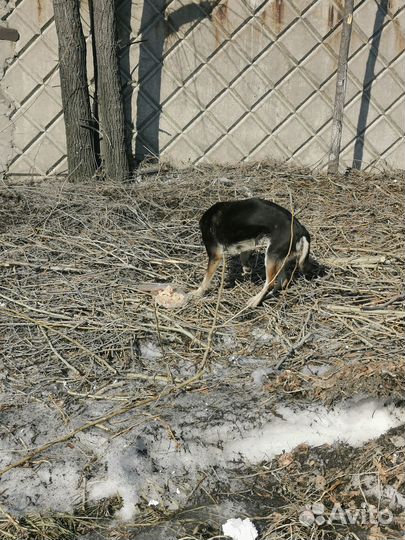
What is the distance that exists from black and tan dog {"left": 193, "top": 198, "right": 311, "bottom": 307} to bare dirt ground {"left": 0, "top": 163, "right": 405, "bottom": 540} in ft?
0.70

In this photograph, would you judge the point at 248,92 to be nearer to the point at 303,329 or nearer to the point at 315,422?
the point at 303,329

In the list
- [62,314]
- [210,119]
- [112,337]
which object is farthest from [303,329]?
[210,119]

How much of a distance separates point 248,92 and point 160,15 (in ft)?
3.49

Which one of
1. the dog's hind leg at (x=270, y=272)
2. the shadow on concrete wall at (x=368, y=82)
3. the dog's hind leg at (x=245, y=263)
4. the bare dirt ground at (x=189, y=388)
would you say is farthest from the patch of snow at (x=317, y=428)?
the shadow on concrete wall at (x=368, y=82)

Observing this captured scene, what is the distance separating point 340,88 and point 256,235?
9.60 ft

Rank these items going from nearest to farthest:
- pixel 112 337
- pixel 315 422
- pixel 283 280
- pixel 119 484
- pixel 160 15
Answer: pixel 119 484 → pixel 315 422 → pixel 112 337 → pixel 283 280 → pixel 160 15

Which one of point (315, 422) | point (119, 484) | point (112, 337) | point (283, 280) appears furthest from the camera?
point (283, 280)

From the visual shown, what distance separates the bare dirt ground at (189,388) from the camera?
301cm

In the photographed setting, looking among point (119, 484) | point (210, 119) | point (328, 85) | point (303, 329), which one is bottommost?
point (119, 484)

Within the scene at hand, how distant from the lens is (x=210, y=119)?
22.6 ft

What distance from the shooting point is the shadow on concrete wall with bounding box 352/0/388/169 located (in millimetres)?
6871

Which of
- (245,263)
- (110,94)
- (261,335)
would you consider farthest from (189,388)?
(110,94)

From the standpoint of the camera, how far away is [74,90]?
6.30m

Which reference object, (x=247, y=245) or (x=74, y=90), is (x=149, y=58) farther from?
(x=247, y=245)
